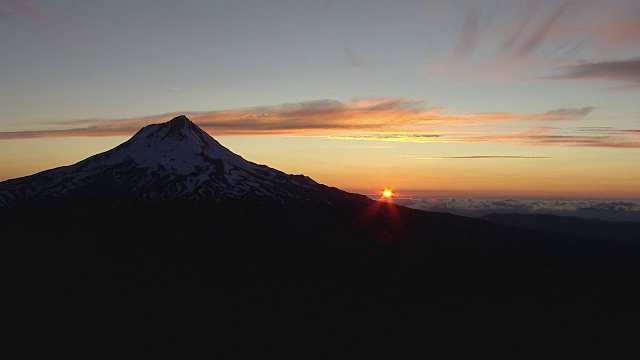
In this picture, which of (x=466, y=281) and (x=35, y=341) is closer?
(x=35, y=341)

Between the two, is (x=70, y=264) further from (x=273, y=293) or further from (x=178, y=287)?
(x=273, y=293)

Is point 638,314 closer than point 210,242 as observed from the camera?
Yes

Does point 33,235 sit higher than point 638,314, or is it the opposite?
point 33,235

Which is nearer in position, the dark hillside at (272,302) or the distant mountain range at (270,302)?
the distant mountain range at (270,302)

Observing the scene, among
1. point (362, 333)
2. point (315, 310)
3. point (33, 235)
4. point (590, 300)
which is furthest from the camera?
point (33, 235)

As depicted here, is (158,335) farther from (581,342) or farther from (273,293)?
(581,342)

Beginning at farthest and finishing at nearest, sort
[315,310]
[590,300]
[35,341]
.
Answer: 1. [590,300]
2. [315,310]
3. [35,341]

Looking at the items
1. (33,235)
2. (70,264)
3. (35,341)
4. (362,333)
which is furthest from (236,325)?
(33,235)

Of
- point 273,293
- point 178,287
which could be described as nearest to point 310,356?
point 273,293

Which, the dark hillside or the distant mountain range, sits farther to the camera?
the dark hillside
